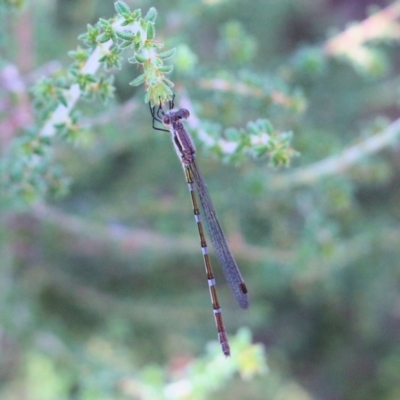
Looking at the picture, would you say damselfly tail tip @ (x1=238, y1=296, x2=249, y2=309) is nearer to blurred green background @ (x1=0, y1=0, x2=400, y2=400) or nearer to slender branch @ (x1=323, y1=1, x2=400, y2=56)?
blurred green background @ (x1=0, y1=0, x2=400, y2=400)

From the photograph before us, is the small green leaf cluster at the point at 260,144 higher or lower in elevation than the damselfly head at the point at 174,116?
lower

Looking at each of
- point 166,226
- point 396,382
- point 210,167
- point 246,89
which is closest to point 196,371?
point 166,226

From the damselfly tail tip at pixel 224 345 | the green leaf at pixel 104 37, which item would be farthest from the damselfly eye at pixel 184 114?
the damselfly tail tip at pixel 224 345

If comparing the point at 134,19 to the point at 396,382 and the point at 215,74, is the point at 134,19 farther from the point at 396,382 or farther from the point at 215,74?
the point at 396,382

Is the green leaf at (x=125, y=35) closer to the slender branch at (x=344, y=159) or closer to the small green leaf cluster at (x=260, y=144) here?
the small green leaf cluster at (x=260, y=144)

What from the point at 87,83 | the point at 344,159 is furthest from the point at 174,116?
the point at 344,159

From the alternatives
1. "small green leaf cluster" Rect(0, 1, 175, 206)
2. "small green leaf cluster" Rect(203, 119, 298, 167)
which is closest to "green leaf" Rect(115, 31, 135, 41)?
"small green leaf cluster" Rect(0, 1, 175, 206)

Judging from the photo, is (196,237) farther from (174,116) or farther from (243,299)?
(174,116)
